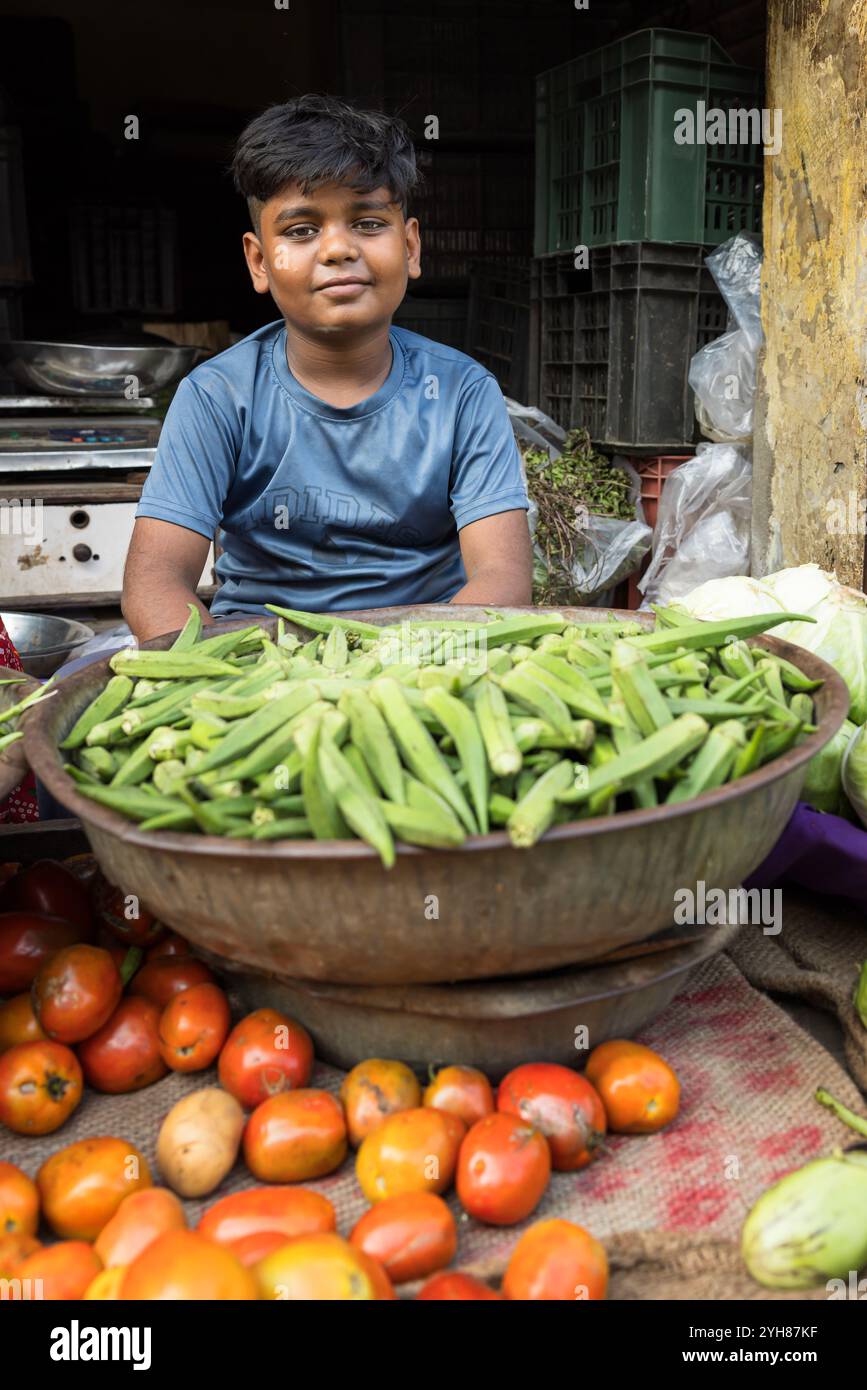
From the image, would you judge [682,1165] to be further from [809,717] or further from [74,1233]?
[74,1233]

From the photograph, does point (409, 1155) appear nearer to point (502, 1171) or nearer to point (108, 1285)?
point (502, 1171)

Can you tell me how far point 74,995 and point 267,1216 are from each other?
54 cm

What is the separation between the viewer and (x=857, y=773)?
245cm

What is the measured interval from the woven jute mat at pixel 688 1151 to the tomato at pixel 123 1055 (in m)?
0.02

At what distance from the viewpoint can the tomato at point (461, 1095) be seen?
1.67 m

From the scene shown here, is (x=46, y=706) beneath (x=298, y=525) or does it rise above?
beneath

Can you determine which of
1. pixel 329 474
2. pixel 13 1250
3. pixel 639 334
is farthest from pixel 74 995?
pixel 639 334

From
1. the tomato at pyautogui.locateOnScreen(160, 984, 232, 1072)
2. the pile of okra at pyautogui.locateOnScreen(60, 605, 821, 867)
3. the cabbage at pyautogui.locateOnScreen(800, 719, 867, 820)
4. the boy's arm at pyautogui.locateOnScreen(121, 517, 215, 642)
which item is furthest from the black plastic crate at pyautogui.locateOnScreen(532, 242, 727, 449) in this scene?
the tomato at pyautogui.locateOnScreen(160, 984, 232, 1072)

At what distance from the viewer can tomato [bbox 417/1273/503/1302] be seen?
1361 millimetres

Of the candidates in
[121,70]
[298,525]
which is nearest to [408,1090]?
[298,525]

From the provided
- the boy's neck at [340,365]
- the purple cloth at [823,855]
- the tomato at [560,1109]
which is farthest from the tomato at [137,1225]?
the boy's neck at [340,365]

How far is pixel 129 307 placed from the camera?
7.45m

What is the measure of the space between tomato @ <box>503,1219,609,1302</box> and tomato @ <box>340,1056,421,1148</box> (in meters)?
0.30

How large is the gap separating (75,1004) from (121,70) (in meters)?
9.87
